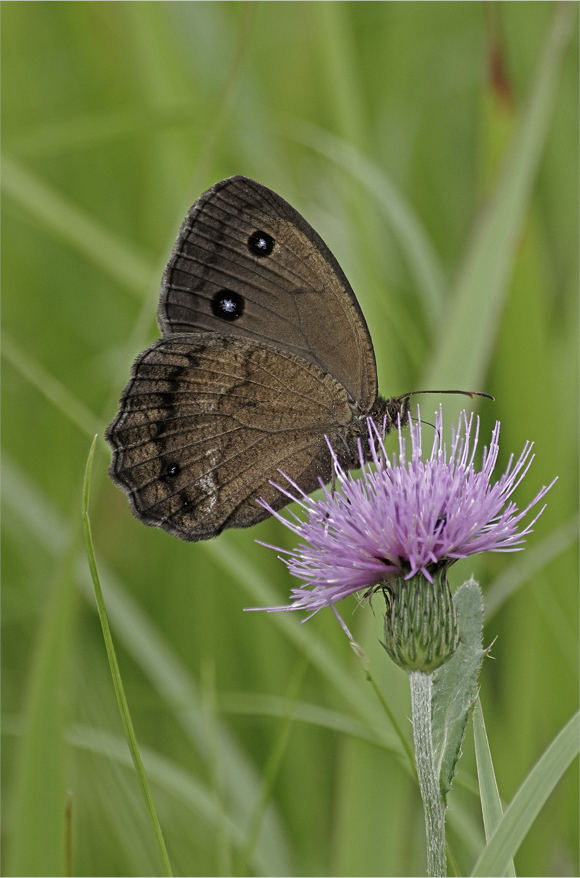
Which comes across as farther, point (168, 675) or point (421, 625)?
point (168, 675)

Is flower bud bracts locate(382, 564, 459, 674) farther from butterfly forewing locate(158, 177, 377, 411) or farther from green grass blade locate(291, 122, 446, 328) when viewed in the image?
green grass blade locate(291, 122, 446, 328)

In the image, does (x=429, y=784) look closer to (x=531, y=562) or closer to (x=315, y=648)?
(x=315, y=648)

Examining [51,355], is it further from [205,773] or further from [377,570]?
[377,570]

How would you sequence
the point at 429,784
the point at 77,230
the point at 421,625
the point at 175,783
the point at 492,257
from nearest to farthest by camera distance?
the point at 429,784 < the point at 421,625 < the point at 175,783 < the point at 492,257 < the point at 77,230

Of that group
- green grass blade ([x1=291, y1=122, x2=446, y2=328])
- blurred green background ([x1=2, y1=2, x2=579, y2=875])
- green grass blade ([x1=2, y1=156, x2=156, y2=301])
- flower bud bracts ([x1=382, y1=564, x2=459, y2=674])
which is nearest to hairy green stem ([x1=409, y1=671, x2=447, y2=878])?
flower bud bracts ([x1=382, y1=564, x2=459, y2=674])

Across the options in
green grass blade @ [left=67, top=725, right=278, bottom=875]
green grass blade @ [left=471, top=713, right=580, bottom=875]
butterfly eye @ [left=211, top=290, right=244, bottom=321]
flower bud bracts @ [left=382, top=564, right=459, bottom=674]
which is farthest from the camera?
butterfly eye @ [left=211, top=290, right=244, bottom=321]

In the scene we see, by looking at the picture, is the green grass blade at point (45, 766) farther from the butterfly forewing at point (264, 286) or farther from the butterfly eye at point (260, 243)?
the butterfly eye at point (260, 243)

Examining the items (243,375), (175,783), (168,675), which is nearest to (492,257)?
(243,375)

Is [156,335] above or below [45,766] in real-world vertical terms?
above

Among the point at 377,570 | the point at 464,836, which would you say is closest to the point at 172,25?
the point at 377,570
